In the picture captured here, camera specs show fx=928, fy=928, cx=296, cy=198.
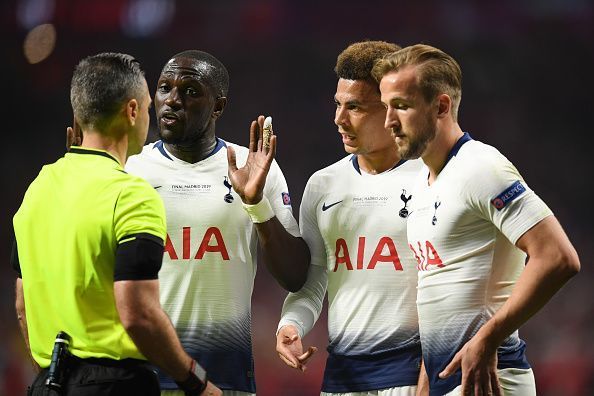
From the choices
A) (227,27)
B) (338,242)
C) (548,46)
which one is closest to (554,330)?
(548,46)

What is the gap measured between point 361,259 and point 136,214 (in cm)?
149

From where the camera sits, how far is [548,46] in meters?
12.9

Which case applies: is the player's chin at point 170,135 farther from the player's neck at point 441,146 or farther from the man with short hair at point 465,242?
the player's neck at point 441,146

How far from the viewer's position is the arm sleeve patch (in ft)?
9.99

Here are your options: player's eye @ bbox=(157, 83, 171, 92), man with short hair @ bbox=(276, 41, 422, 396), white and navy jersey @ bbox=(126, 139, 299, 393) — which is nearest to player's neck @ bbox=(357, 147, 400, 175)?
man with short hair @ bbox=(276, 41, 422, 396)

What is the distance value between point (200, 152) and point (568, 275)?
1978 mm

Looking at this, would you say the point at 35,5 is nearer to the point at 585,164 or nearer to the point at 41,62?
the point at 41,62

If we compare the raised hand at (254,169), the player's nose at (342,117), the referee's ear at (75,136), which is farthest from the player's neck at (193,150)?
the player's nose at (342,117)

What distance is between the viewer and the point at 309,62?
12.8 m

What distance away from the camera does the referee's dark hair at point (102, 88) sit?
11.0ft

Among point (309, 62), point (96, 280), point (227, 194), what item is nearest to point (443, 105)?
point (227, 194)

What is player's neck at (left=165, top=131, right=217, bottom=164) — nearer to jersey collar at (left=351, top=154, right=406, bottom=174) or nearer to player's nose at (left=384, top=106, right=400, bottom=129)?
jersey collar at (left=351, top=154, right=406, bottom=174)

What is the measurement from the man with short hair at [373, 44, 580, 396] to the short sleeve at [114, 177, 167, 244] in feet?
3.76

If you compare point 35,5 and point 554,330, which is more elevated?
point 35,5
